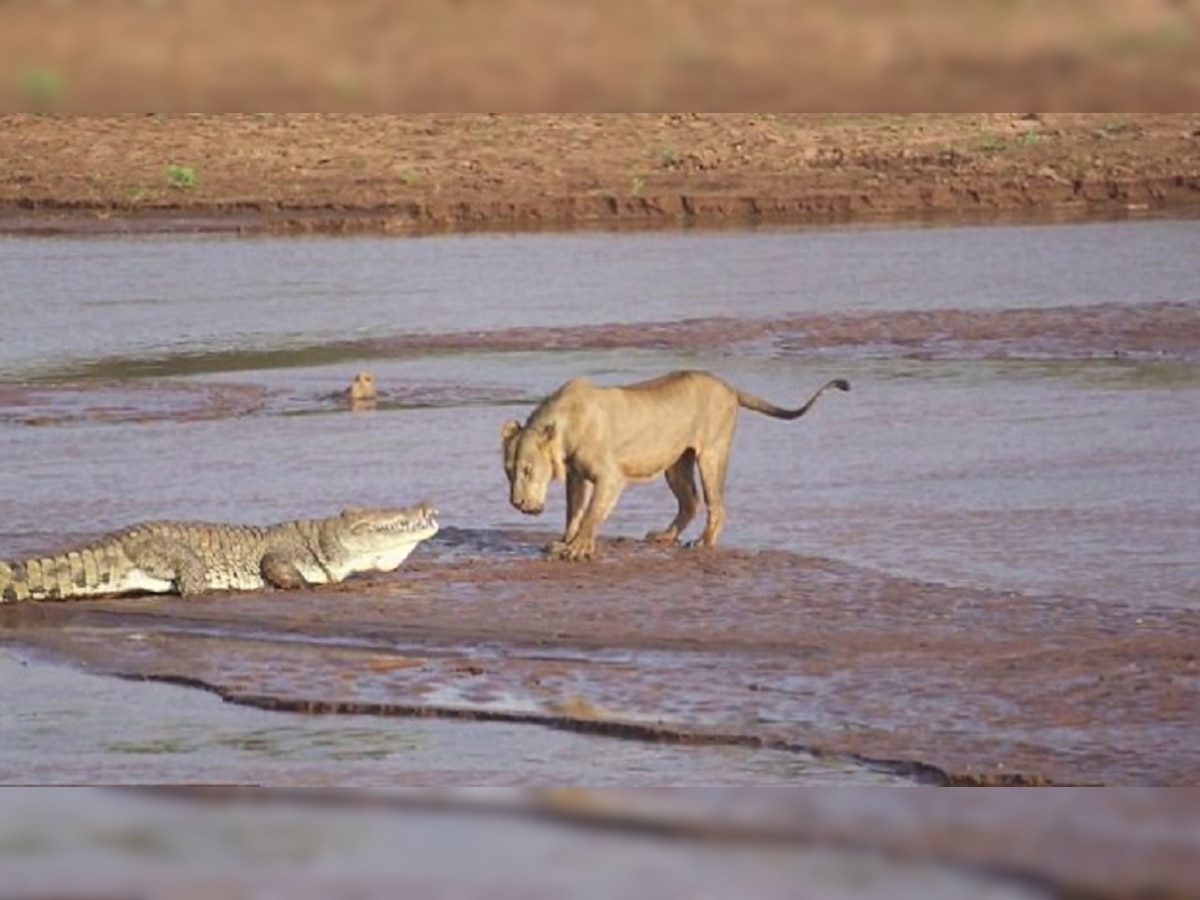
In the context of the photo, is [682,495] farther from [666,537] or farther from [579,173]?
[579,173]

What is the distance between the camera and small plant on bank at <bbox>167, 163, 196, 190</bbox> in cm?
2827

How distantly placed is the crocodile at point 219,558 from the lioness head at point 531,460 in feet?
1.09

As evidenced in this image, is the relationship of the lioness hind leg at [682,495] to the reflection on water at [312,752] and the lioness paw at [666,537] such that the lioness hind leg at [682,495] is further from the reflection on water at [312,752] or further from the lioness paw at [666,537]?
the reflection on water at [312,752]

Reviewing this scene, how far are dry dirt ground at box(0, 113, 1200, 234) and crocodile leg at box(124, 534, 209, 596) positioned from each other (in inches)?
634

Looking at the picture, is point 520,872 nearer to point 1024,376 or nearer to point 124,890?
point 124,890

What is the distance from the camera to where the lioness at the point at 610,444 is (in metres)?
10.0

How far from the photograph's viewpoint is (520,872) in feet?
6.88

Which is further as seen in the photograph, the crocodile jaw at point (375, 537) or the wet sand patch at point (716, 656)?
the crocodile jaw at point (375, 537)

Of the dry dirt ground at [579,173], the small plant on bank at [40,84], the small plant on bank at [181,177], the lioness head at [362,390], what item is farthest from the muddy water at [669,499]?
the small plant on bank at [40,84]

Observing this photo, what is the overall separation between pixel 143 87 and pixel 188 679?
25.8ft

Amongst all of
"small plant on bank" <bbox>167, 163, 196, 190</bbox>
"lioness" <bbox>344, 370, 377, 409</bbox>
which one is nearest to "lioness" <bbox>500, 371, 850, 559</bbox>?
"lioness" <bbox>344, 370, 377, 409</bbox>

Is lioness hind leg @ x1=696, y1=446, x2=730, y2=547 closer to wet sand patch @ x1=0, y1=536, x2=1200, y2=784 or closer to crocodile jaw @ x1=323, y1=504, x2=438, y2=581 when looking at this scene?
wet sand patch @ x1=0, y1=536, x2=1200, y2=784

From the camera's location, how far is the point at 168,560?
32.3 feet

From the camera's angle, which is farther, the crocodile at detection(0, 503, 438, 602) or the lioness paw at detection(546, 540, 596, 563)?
the lioness paw at detection(546, 540, 596, 563)
